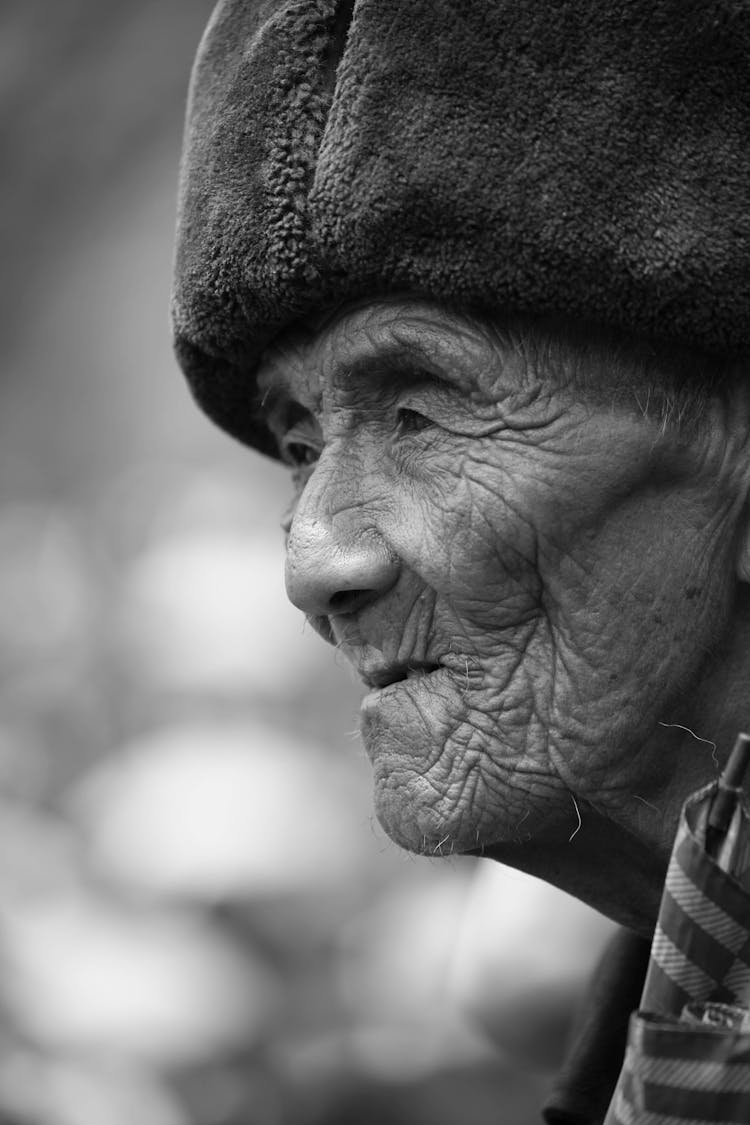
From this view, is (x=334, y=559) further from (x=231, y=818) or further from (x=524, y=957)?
(x=231, y=818)

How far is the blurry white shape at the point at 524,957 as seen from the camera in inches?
102

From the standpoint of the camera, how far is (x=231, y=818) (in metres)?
4.48

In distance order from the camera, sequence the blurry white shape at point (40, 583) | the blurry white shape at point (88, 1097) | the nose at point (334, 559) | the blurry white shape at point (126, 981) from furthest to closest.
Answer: the blurry white shape at point (40, 583) < the blurry white shape at point (126, 981) < the blurry white shape at point (88, 1097) < the nose at point (334, 559)

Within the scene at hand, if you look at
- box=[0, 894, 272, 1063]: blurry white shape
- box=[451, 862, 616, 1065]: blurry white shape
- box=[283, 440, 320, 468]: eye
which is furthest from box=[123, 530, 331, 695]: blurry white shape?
box=[283, 440, 320, 468]: eye

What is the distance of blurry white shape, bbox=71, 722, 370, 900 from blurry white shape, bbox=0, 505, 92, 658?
80cm

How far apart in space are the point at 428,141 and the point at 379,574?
0.50 meters

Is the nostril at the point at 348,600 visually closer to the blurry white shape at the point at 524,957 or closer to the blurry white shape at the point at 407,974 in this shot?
the blurry white shape at the point at 524,957

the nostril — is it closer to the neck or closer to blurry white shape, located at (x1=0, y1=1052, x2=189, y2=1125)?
the neck

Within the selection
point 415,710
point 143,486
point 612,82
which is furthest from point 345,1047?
point 612,82

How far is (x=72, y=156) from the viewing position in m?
5.75

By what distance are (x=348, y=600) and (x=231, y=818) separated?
2.97 meters

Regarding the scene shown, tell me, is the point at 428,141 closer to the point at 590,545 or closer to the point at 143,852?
the point at 590,545

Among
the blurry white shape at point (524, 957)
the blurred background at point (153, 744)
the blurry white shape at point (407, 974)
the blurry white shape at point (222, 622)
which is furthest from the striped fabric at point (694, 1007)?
the blurry white shape at point (222, 622)

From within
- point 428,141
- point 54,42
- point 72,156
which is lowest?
point 428,141
